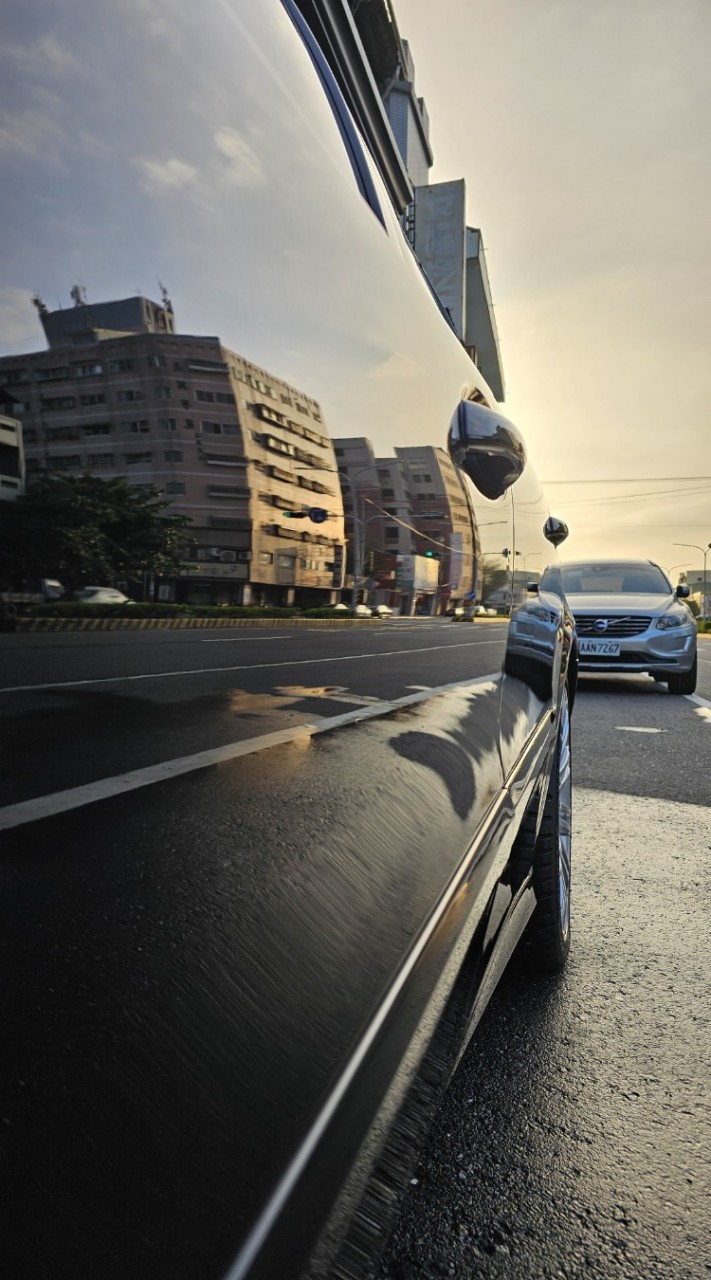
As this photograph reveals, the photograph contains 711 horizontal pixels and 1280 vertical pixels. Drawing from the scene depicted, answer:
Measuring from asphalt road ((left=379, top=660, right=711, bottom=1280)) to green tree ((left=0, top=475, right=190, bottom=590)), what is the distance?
104 centimetres

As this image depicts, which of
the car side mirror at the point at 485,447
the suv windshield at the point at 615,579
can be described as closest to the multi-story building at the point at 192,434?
the car side mirror at the point at 485,447

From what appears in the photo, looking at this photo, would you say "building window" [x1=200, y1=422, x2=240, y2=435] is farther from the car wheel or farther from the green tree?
the car wheel

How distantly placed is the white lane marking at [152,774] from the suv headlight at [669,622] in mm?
8678

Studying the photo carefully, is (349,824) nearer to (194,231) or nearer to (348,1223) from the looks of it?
(348,1223)

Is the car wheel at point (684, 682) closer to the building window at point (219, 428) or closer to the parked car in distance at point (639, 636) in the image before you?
the parked car in distance at point (639, 636)

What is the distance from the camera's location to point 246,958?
0.55 m

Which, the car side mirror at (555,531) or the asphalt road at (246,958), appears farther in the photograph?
the car side mirror at (555,531)

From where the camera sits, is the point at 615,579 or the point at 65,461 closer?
the point at 65,461

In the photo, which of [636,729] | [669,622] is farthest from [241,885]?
[669,622]

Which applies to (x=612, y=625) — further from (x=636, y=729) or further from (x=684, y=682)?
(x=636, y=729)

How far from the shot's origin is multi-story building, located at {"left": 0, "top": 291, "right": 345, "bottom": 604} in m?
0.56

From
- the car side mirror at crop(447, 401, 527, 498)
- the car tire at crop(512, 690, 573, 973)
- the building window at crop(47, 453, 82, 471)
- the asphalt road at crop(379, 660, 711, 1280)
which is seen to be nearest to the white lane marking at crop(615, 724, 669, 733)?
the asphalt road at crop(379, 660, 711, 1280)

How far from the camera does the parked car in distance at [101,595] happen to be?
63cm

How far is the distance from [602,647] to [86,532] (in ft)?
29.1
